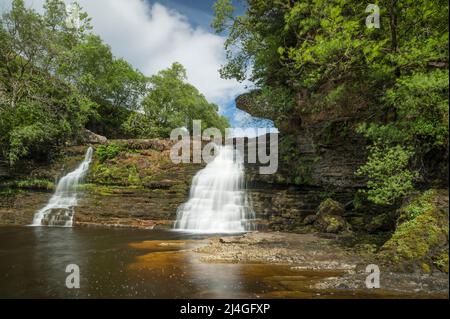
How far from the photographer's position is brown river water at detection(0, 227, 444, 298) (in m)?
5.25

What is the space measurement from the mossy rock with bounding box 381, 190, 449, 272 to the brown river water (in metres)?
1.38

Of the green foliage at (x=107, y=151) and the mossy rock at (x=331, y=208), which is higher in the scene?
the green foliage at (x=107, y=151)

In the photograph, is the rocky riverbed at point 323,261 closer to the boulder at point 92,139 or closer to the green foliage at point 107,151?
the green foliage at point 107,151

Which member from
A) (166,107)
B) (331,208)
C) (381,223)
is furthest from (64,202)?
(166,107)

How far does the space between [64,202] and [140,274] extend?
12.9 metres

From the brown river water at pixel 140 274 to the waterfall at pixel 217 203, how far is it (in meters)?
3.77

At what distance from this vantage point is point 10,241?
35.6 ft

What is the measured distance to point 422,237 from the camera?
20.4 feet

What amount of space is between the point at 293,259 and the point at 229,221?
683cm

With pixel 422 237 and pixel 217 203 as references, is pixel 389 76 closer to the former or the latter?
pixel 422 237

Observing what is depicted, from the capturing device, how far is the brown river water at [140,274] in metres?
5.25

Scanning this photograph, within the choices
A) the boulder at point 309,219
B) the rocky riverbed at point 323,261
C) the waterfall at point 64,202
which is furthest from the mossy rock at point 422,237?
the waterfall at point 64,202

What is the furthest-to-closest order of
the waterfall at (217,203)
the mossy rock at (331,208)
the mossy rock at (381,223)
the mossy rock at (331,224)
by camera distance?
the waterfall at (217,203) → the mossy rock at (331,208) → the mossy rock at (331,224) → the mossy rock at (381,223)

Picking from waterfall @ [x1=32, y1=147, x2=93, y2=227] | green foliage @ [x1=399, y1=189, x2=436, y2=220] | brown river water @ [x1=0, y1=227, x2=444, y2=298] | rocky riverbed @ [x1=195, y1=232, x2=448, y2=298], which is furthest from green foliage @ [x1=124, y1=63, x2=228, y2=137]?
green foliage @ [x1=399, y1=189, x2=436, y2=220]
